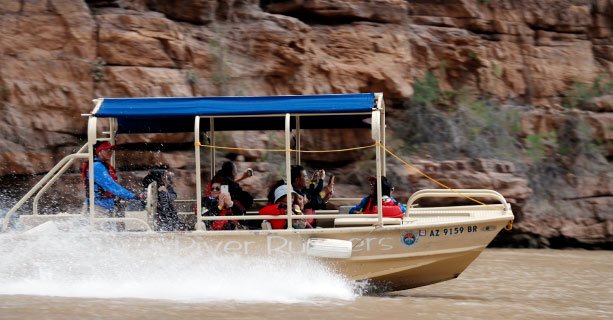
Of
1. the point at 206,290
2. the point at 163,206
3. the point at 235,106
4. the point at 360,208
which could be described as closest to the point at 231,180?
the point at 163,206

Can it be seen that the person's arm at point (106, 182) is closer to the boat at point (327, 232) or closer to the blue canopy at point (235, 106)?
the boat at point (327, 232)

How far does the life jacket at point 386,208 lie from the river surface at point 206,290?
858mm

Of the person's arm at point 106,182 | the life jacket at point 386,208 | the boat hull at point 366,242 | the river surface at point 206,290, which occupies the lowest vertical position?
the river surface at point 206,290

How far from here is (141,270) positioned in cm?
988

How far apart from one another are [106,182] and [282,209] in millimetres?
1941

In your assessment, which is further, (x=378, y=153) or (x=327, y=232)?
(x=327, y=232)

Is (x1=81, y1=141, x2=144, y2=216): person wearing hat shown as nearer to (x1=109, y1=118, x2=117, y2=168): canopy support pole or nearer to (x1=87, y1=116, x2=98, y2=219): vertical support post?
(x1=87, y1=116, x2=98, y2=219): vertical support post

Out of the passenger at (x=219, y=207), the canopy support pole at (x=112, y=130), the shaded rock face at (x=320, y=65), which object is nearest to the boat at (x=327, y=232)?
the passenger at (x=219, y=207)

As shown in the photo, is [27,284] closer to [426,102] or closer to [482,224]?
[482,224]

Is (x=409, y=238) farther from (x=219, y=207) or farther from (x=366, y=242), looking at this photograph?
(x=219, y=207)

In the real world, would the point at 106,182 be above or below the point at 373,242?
above

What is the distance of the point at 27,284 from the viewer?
32.6ft

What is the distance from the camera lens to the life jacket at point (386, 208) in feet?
32.8

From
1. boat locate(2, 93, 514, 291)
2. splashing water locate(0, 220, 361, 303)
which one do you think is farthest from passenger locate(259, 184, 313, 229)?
splashing water locate(0, 220, 361, 303)
